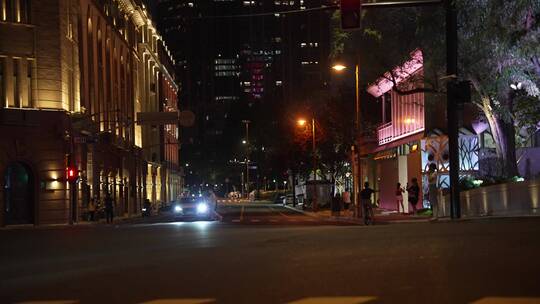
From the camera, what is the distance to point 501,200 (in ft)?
85.0

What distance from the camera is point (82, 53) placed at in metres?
47.8

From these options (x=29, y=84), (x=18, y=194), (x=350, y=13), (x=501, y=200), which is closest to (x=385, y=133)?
(x=29, y=84)

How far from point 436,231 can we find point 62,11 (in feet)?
103

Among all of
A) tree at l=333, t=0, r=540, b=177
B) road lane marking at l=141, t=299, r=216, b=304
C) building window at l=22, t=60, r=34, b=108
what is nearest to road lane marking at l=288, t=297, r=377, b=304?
road lane marking at l=141, t=299, r=216, b=304

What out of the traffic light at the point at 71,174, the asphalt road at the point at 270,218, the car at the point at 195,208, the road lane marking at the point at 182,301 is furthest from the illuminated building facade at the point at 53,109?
the road lane marking at the point at 182,301

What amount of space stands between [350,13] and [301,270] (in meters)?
6.96

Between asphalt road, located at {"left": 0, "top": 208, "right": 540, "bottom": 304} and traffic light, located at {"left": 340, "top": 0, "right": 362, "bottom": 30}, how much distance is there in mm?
4983

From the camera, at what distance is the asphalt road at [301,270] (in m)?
10.1

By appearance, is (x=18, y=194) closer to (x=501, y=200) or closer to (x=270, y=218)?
(x=270, y=218)

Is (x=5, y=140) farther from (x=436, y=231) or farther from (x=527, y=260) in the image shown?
(x=527, y=260)

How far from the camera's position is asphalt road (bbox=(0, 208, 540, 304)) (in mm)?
10078

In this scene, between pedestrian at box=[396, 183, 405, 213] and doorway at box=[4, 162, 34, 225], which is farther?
doorway at box=[4, 162, 34, 225]

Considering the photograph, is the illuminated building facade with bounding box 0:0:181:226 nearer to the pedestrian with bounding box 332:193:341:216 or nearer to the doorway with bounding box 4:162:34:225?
the doorway with bounding box 4:162:34:225

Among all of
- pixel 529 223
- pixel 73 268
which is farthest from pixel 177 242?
pixel 529 223
